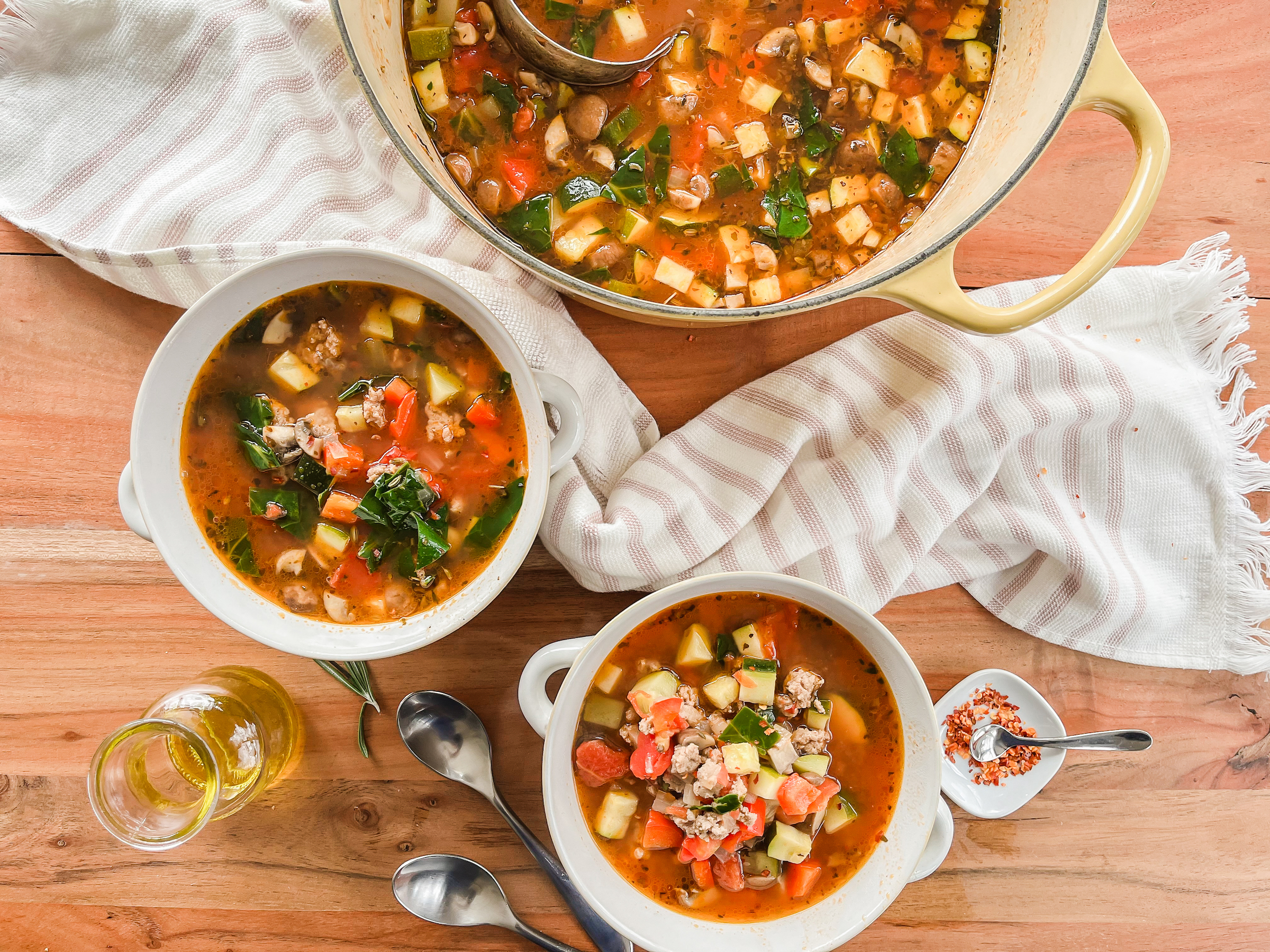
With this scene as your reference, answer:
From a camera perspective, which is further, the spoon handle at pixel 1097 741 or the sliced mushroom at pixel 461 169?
the spoon handle at pixel 1097 741

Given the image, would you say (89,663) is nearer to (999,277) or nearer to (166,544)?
(166,544)

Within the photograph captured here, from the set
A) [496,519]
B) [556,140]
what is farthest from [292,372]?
[556,140]

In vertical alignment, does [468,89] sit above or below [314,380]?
above

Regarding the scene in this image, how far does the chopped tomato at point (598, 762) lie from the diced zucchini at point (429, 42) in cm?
157

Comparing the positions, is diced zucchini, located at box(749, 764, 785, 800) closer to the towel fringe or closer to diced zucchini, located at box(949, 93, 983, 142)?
the towel fringe

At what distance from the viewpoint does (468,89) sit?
188 centimetres

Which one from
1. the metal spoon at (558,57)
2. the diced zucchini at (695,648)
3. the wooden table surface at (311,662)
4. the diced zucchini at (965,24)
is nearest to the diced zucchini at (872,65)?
the diced zucchini at (965,24)

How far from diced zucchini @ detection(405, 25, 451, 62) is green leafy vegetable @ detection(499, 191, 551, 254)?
0.37 m

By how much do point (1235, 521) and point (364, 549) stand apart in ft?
7.38

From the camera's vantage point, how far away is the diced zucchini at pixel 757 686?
1980mm

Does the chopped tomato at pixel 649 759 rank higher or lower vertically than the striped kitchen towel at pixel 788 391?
lower

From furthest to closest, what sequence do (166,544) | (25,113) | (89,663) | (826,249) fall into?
(89,663), (25,113), (826,249), (166,544)

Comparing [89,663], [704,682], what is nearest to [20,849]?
[89,663]

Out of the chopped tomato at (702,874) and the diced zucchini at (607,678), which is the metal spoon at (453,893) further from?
the diced zucchini at (607,678)
